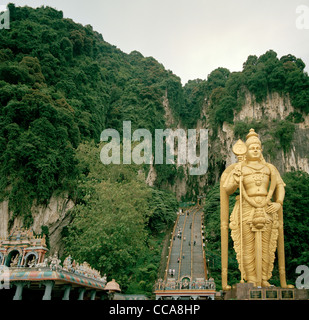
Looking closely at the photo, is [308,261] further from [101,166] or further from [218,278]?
[101,166]

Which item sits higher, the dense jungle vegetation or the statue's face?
the dense jungle vegetation

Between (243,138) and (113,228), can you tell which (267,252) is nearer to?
(113,228)

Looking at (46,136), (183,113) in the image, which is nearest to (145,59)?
(183,113)

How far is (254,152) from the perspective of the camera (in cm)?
831

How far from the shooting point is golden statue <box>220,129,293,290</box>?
299 inches

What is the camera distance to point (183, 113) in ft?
137

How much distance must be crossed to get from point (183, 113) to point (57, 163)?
2797cm

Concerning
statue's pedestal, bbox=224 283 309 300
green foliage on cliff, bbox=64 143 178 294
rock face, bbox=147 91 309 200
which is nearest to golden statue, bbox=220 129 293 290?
statue's pedestal, bbox=224 283 309 300

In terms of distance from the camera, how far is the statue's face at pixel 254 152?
8.30m

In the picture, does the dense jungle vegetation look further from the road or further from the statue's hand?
the statue's hand

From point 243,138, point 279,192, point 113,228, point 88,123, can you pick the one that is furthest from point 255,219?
point 243,138

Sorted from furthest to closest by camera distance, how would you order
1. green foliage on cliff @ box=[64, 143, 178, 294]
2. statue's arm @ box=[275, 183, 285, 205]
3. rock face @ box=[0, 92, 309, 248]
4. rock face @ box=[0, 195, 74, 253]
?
rock face @ box=[0, 92, 309, 248], rock face @ box=[0, 195, 74, 253], green foliage on cliff @ box=[64, 143, 178, 294], statue's arm @ box=[275, 183, 285, 205]

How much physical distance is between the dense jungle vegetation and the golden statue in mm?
4853

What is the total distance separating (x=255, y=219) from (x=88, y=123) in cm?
1567
